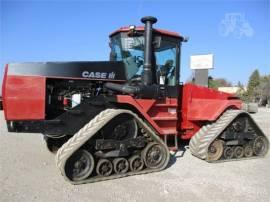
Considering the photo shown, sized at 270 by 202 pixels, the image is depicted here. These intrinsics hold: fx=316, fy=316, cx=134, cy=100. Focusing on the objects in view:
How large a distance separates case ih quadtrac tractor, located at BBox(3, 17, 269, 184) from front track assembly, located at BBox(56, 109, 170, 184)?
2 cm

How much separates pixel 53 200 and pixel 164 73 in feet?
12.5

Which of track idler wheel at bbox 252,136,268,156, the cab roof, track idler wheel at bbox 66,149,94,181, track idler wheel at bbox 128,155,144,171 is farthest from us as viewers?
track idler wheel at bbox 252,136,268,156

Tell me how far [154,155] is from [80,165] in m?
1.53

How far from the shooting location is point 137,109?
6.21 metres

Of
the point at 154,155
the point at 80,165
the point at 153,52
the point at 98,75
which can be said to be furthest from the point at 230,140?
the point at 80,165

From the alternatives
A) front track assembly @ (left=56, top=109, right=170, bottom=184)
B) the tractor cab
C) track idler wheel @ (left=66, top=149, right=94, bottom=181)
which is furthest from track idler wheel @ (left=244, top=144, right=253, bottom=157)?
track idler wheel @ (left=66, top=149, right=94, bottom=181)

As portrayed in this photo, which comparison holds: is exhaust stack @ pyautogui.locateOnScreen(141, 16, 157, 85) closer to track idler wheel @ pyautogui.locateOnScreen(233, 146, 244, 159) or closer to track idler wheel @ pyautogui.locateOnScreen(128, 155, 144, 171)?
track idler wheel @ pyautogui.locateOnScreen(128, 155, 144, 171)

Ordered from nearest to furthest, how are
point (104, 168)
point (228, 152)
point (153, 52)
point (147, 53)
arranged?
point (104, 168), point (147, 53), point (153, 52), point (228, 152)

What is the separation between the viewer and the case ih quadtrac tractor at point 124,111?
5.50m

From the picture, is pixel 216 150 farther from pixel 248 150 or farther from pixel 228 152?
pixel 248 150

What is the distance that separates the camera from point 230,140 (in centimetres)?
740

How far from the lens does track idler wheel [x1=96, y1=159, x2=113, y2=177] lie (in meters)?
5.54

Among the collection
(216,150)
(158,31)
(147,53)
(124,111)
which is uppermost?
(158,31)

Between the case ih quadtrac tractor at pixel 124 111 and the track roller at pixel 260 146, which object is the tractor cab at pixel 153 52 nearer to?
the case ih quadtrac tractor at pixel 124 111
